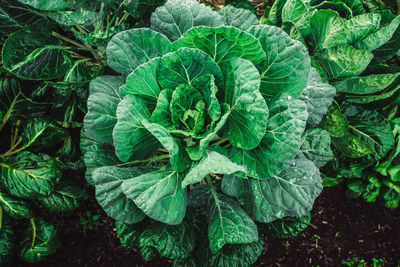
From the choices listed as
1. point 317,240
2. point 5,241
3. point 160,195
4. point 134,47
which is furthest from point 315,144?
point 5,241

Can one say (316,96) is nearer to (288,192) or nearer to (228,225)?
(288,192)

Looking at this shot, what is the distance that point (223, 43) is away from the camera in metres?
1.03

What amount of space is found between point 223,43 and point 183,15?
0.25 meters

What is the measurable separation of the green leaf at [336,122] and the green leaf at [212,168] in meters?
0.77

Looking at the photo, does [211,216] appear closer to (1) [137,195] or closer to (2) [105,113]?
(1) [137,195]

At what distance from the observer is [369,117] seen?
67.2 inches

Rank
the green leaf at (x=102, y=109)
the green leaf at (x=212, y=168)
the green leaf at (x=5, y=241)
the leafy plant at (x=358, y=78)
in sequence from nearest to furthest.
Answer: the green leaf at (x=212, y=168) → the green leaf at (x=102, y=109) → the leafy plant at (x=358, y=78) → the green leaf at (x=5, y=241)

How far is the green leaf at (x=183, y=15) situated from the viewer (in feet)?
3.79

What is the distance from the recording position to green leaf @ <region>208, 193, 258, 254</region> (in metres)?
1.12

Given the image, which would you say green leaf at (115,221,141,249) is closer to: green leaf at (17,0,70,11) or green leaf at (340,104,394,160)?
green leaf at (17,0,70,11)

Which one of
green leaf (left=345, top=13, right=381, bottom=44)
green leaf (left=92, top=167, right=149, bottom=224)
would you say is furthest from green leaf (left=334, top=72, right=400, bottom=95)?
green leaf (left=92, top=167, right=149, bottom=224)

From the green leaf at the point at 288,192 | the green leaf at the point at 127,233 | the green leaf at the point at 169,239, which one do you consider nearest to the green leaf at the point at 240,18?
the green leaf at the point at 288,192

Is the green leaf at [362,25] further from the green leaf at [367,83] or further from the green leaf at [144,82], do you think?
the green leaf at [144,82]

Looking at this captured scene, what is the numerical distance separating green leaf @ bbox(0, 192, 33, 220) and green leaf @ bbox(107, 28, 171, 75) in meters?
1.09
